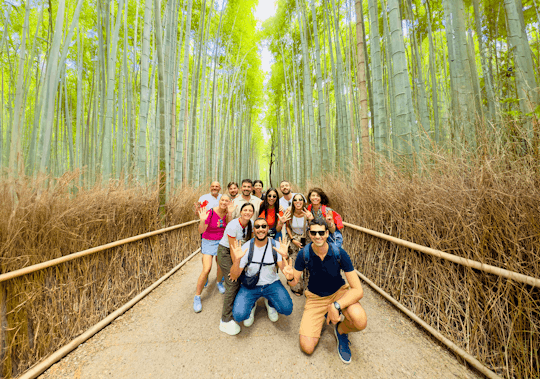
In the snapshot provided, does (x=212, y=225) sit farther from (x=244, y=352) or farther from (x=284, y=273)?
(x=244, y=352)

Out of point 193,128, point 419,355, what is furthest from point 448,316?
point 193,128

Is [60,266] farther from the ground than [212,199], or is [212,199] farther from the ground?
[212,199]

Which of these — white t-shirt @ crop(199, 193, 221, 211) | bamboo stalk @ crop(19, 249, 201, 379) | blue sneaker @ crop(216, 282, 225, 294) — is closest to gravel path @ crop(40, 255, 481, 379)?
bamboo stalk @ crop(19, 249, 201, 379)

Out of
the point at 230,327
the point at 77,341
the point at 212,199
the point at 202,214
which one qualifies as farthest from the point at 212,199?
the point at 77,341

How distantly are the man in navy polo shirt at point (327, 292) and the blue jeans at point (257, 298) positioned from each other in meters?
0.23

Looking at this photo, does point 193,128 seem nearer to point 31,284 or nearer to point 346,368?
point 31,284

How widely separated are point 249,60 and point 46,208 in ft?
35.5

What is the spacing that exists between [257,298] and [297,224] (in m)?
1.03

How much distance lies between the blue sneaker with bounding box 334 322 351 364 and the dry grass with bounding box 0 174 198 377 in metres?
2.06

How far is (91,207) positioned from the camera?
73.7 inches

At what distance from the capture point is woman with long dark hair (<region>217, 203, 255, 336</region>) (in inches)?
69.6

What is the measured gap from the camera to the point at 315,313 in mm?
1651

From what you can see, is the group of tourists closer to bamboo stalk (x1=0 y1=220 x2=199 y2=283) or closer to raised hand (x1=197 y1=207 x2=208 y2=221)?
raised hand (x1=197 y1=207 x2=208 y2=221)

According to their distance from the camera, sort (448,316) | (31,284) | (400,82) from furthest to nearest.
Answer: (400,82) < (448,316) < (31,284)
